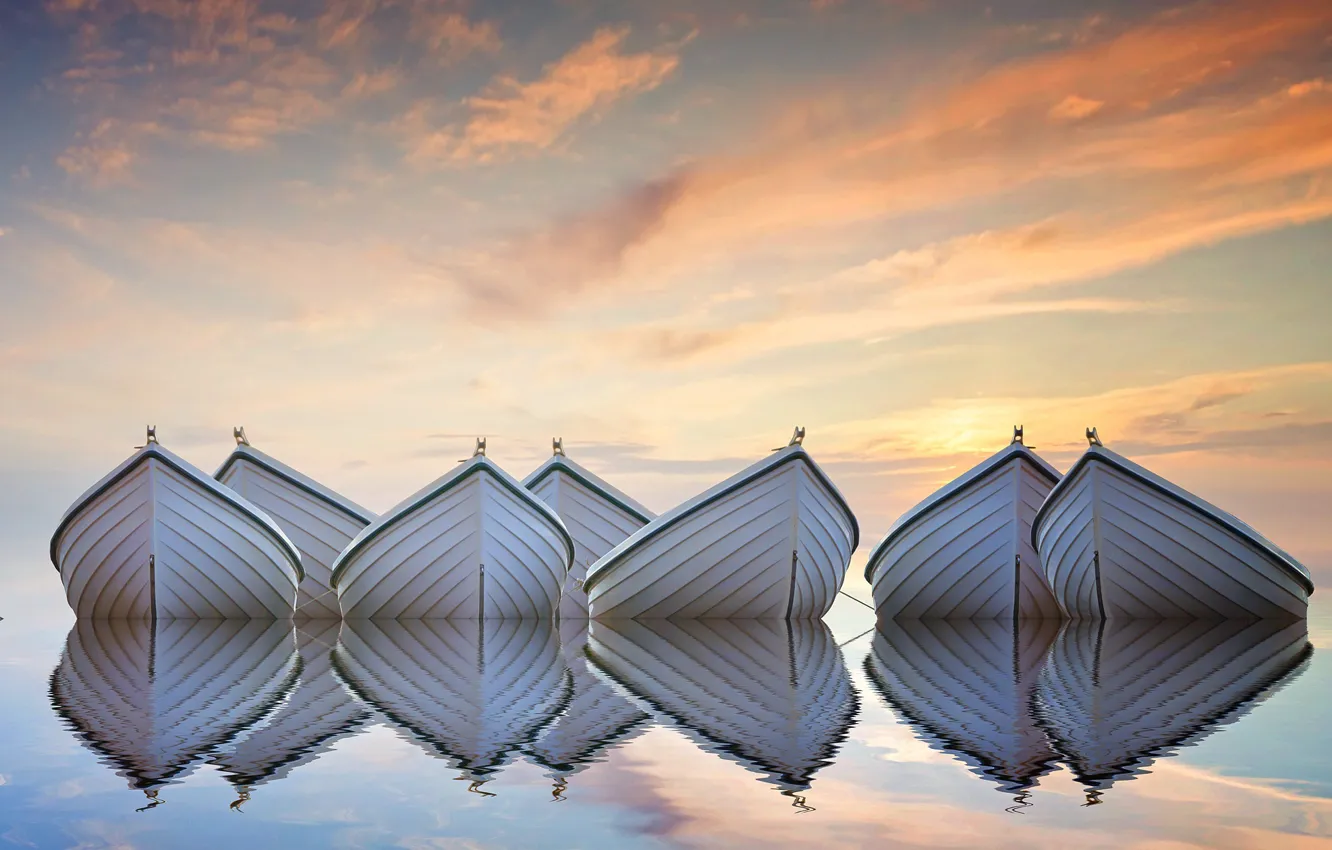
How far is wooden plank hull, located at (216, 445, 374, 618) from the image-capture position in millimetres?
21500

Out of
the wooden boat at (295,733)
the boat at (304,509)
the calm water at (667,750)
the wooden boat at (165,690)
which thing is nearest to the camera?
the calm water at (667,750)

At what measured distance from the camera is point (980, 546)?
1864 cm

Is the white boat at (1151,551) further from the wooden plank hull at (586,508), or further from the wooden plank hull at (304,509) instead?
the wooden plank hull at (304,509)

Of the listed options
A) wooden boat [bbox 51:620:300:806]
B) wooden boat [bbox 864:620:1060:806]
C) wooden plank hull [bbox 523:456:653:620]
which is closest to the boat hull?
wooden boat [bbox 51:620:300:806]

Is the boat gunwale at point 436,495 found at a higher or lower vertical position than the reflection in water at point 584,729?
higher

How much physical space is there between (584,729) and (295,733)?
6.26ft

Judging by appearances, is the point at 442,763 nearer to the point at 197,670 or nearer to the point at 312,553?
the point at 197,670

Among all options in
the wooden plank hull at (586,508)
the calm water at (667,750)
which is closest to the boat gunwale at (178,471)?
the calm water at (667,750)

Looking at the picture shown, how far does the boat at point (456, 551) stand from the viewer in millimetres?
17672

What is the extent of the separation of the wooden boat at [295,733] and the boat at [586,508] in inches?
422

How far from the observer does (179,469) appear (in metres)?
17.7

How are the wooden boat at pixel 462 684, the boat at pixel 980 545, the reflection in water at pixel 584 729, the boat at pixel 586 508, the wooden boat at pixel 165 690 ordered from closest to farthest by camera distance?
the reflection in water at pixel 584 729 → the wooden boat at pixel 165 690 → the wooden boat at pixel 462 684 → the boat at pixel 980 545 → the boat at pixel 586 508

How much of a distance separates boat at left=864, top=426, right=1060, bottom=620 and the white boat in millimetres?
745

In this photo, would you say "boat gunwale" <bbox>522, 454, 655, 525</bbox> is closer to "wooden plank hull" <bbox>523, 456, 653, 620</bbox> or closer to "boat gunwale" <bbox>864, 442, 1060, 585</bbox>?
"wooden plank hull" <bbox>523, 456, 653, 620</bbox>
